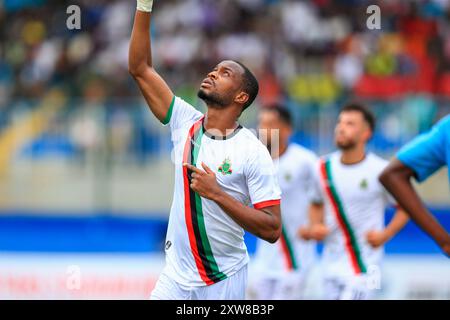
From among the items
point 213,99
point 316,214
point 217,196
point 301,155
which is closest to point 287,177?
point 301,155

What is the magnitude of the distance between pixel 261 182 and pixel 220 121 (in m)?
0.53

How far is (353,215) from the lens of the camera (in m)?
9.73

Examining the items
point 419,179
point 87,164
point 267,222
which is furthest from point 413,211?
point 87,164

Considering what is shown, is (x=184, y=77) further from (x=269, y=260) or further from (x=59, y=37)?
(x=269, y=260)

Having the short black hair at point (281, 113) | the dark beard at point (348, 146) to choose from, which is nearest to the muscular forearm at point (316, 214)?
the dark beard at point (348, 146)

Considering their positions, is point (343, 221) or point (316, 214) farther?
point (316, 214)

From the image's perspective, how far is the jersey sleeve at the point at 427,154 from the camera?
545cm

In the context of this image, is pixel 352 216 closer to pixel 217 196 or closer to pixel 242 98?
pixel 242 98

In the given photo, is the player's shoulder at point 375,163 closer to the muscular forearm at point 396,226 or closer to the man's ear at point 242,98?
the muscular forearm at point 396,226

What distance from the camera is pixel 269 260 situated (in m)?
10.6

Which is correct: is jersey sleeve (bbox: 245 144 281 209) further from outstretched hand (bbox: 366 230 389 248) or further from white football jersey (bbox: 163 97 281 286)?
outstretched hand (bbox: 366 230 389 248)

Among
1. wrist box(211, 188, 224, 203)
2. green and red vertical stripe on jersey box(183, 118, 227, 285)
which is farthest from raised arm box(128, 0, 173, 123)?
wrist box(211, 188, 224, 203)

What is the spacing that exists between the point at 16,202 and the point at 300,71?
618 centimetres
